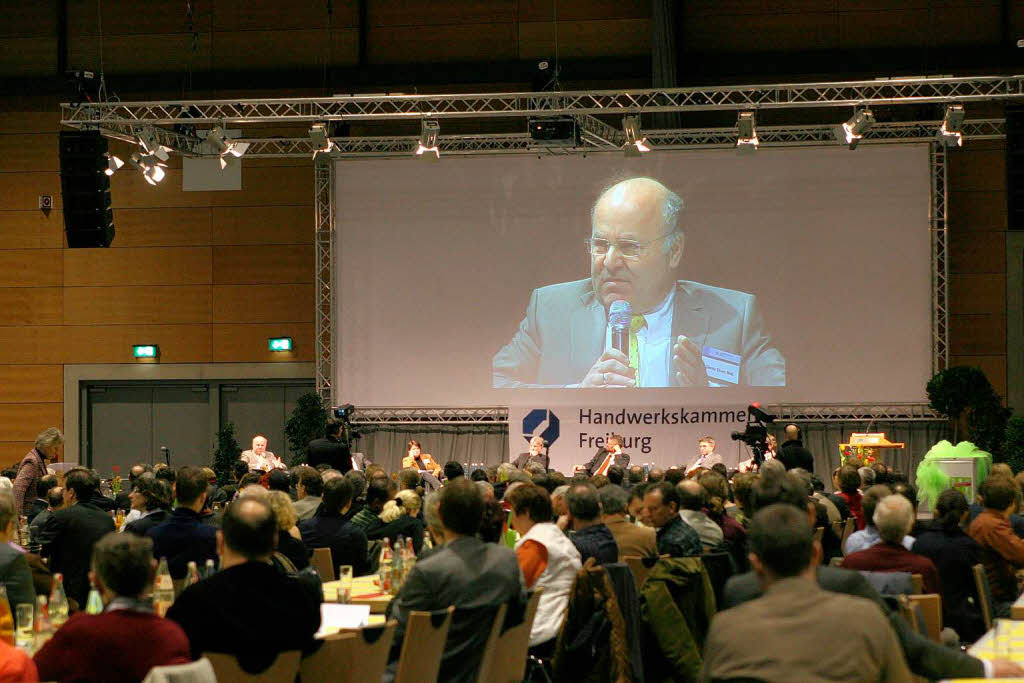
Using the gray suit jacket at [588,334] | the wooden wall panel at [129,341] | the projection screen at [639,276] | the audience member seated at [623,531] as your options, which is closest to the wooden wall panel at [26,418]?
the wooden wall panel at [129,341]

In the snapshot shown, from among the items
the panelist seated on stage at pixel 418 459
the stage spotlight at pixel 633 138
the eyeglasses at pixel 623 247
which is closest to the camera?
the stage spotlight at pixel 633 138

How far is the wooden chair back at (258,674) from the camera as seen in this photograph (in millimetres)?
3584

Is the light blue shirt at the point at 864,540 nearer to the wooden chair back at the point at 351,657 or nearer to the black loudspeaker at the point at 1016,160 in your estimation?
the wooden chair back at the point at 351,657

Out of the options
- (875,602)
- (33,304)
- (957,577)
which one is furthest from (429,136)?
(875,602)

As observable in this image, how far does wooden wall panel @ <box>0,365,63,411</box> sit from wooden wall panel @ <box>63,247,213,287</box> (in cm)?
133

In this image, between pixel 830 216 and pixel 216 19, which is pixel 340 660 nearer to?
pixel 830 216

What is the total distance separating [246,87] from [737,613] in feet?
54.0

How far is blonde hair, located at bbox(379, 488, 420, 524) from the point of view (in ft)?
23.6

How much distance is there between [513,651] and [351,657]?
0.98 metres

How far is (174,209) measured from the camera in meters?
17.7

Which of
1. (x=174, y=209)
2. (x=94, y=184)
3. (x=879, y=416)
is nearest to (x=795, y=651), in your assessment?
(x=94, y=184)

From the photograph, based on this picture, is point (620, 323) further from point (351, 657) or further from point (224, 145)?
point (351, 657)

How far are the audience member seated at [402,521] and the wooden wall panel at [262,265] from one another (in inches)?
421

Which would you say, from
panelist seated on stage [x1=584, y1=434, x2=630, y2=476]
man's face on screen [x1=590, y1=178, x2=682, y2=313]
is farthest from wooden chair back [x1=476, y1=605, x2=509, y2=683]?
man's face on screen [x1=590, y1=178, x2=682, y2=313]
